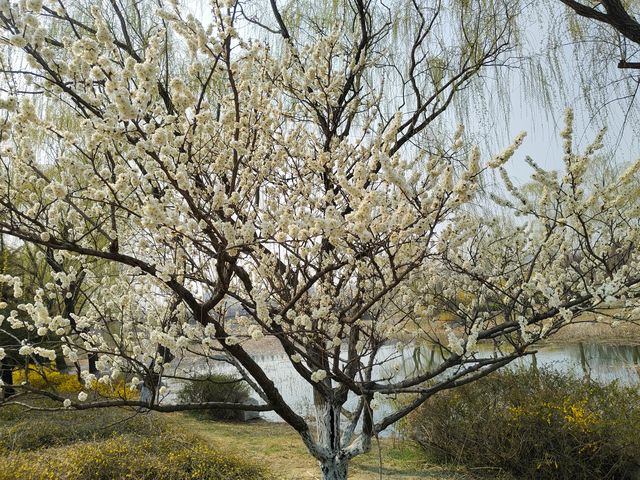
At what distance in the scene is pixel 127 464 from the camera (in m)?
4.16

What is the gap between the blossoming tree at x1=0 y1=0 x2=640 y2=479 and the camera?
172cm

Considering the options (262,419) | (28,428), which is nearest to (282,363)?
(262,419)

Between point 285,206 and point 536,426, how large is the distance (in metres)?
3.92

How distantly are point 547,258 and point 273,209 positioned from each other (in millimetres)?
2216

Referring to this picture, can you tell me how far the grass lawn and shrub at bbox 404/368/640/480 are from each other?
0.29 meters

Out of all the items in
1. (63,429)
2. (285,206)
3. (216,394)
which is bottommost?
(63,429)

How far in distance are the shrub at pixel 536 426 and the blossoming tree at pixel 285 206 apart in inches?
61.8

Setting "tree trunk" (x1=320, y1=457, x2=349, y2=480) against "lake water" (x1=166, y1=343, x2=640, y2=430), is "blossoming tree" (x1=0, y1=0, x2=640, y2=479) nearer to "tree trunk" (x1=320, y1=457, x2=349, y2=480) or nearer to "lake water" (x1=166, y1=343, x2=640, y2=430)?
"tree trunk" (x1=320, y1=457, x2=349, y2=480)

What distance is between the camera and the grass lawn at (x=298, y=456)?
501cm

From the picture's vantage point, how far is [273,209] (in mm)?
3158

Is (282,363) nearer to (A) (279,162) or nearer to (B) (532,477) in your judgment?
(B) (532,477)

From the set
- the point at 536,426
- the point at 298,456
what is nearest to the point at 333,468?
the point at 536,426

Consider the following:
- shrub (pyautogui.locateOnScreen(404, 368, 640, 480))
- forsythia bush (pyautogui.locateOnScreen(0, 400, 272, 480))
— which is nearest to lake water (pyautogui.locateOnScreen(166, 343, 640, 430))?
shrub (pyautogui.locateOnScreen(404, 368, 640, 480))

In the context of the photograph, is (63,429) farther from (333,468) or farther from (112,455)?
(333,468)
